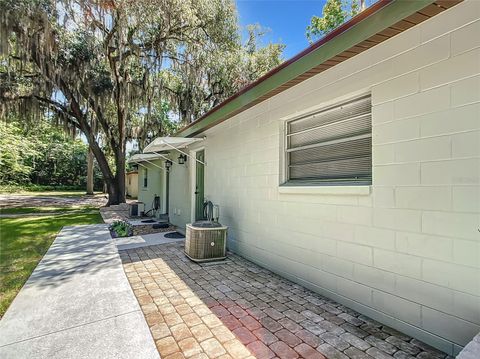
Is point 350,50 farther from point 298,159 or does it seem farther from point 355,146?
point 298,159

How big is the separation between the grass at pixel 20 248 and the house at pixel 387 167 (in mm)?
3645

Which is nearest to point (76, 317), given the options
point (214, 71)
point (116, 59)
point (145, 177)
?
point (145, 177)

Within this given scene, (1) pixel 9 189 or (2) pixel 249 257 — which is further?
(1) pixel 9 189

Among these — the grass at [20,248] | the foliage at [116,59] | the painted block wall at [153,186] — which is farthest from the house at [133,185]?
the grass at [20,248]

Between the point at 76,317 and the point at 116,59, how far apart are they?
1183 cm

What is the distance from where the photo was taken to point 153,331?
107 inches

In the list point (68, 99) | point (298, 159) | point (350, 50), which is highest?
point (68, 99)

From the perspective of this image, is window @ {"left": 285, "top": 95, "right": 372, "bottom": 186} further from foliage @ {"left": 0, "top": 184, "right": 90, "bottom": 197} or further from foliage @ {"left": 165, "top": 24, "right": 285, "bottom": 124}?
foliage @ {"left": 0, "top": 184, "right": 90, "bottom": 197}

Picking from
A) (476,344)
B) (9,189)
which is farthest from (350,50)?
(9,189)

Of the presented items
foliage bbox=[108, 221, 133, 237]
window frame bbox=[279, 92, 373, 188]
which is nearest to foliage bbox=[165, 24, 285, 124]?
foliage bbox=[108, 221, 133, 237]

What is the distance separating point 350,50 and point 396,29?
1.28 feet

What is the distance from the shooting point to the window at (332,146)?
3172 mm

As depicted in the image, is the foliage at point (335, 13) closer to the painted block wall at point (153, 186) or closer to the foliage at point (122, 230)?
the painted block wall at point (153, 186)

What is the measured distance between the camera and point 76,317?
2963 millimetres
